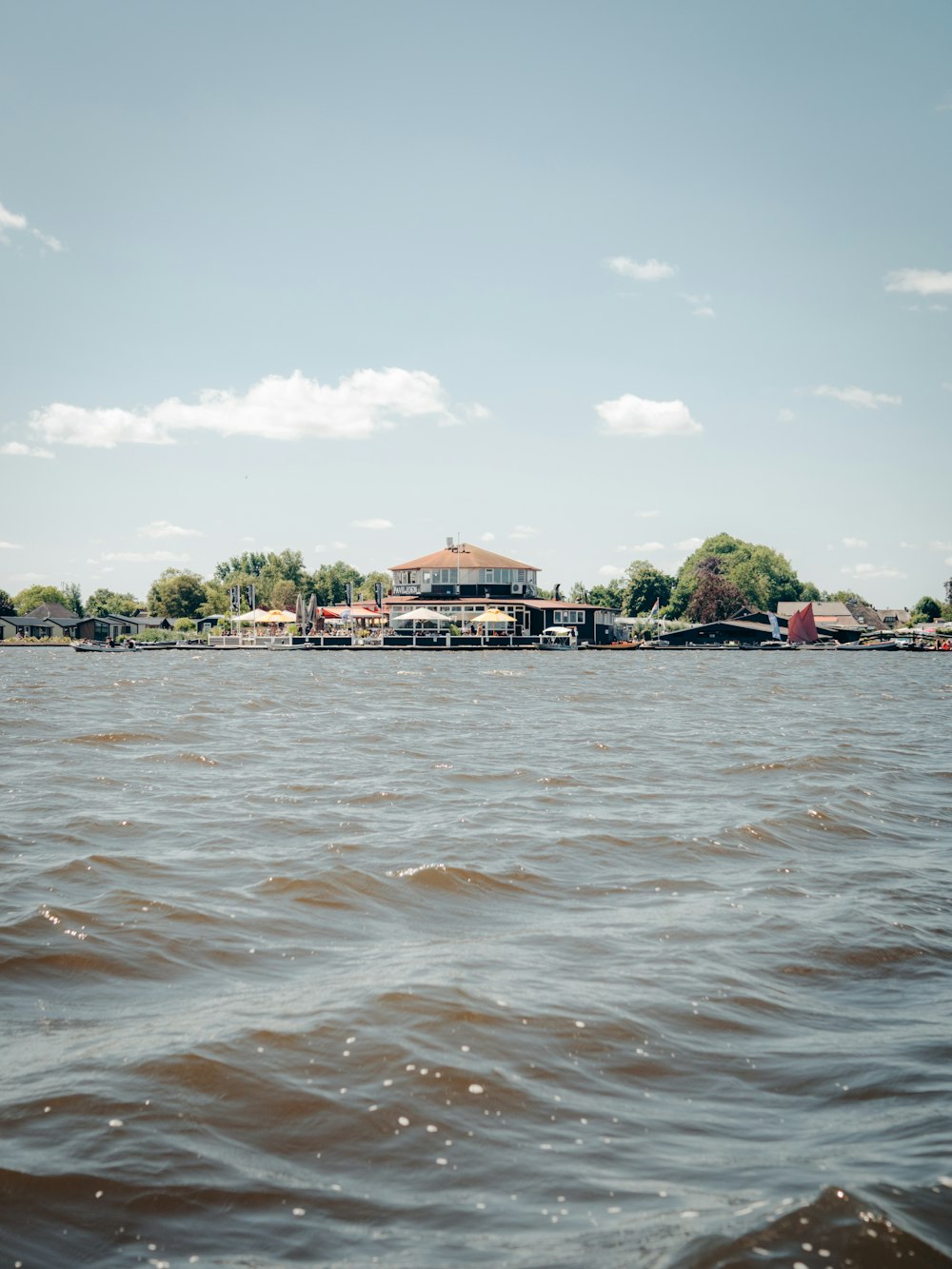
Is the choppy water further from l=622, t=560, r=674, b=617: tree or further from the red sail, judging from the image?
l=622, t=560, r=674, b=617: tree

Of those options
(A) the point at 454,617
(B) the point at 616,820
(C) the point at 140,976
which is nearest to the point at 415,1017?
(C) the point at 140,976

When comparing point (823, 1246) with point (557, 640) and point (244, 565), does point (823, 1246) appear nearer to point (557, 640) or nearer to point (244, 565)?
point (557, 640)

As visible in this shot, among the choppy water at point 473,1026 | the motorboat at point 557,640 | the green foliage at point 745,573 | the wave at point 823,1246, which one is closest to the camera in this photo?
the wave at point 823,1246

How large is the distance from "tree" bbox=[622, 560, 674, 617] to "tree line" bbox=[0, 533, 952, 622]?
124 mm

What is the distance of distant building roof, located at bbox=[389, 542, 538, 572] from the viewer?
293 ft

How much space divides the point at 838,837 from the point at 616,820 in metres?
2.13

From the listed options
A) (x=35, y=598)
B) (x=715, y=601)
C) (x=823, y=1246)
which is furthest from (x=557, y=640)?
(x=35, y=598)

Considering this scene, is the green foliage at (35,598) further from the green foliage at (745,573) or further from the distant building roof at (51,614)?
the green foliage at (745,573)

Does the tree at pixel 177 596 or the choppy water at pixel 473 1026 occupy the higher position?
the tree at pixel 177 596

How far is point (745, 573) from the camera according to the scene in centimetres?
14825

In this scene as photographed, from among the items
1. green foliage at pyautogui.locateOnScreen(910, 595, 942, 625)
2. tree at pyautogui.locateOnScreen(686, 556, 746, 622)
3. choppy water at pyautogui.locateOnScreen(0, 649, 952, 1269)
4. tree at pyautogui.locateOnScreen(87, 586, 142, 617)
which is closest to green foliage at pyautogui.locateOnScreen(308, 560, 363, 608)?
tree at pyautogui.locateOnScreen(87, 586, 142, 617)

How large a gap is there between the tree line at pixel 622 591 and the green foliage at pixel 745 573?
125 mm

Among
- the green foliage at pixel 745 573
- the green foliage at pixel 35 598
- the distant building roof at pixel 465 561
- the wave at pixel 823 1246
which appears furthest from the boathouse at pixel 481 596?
the wave at pixel 823 1246

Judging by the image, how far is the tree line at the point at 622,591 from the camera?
125 metres
